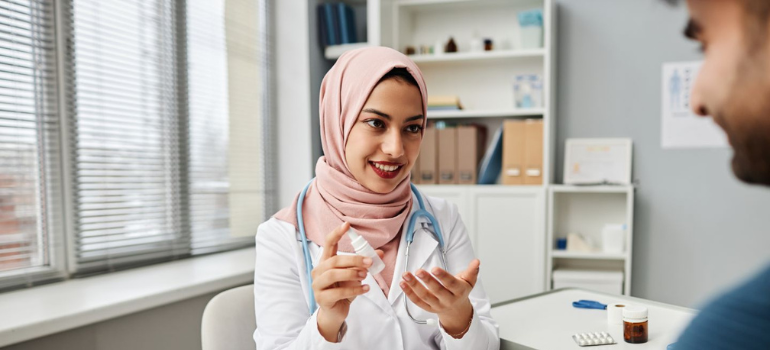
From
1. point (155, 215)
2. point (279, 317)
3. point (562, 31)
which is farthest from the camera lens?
point (562, 31)

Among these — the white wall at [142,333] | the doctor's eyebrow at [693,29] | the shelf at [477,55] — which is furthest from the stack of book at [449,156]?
the doctor's eyebrow at [693,29]

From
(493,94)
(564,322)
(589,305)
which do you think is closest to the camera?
(564,322)

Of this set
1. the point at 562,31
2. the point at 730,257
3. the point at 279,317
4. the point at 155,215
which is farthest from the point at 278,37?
the point at 730,257

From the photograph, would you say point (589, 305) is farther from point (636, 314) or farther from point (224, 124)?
point (224, 124)

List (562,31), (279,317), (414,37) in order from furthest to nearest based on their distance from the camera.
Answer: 1. (414,37)
2. (562,31)
3. (279,317)

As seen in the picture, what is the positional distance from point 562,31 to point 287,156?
5.91ft

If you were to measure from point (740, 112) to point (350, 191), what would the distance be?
964 millimetres

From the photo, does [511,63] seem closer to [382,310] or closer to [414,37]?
[414,37]

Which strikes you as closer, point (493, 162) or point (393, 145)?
point (393, 145)

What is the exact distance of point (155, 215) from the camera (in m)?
2.38

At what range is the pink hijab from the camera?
1.21 meters

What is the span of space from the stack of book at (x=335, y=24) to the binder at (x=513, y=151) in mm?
1068

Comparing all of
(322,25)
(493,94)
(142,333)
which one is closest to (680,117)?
(493,94)

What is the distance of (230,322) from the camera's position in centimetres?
125
